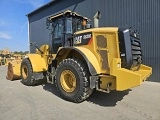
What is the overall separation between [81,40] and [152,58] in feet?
14.8

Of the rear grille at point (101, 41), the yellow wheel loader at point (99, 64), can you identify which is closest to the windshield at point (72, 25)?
the yellow wheel loader at point (99, 64)

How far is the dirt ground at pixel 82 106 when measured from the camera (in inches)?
169

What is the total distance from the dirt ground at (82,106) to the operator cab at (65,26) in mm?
1845

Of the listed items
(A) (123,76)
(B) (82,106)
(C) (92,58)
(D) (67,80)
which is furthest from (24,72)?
(A) (123,76)

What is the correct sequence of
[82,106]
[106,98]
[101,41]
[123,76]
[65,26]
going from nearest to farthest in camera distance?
[123,76] → [82,106] → [101,41] → [106,98] → [65,26]

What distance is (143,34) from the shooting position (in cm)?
894

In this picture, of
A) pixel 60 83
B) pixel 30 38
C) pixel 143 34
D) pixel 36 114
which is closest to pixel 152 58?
pixel 143 34

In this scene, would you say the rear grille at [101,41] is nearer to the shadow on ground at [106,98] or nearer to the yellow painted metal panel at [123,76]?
the yellow painted metal panel at [123,76]

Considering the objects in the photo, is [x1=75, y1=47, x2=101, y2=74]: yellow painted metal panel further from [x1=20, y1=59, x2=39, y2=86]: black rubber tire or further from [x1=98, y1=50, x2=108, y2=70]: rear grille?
[x1=20, y1=59, x2=39, y2=86]: black rubber tire

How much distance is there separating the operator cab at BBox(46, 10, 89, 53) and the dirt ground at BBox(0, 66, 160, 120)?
6.05 ft

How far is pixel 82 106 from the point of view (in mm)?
5004

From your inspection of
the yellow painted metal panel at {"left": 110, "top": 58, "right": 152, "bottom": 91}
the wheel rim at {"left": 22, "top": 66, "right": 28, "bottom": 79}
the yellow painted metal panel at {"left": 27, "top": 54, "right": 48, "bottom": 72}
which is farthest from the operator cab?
the yellow painted metal panel at {"left": 110, "top": 58, "right": 152, "bottom": 91}

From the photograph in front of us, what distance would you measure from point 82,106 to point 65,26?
2927 mm

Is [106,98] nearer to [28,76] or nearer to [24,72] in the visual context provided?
[28,76]
